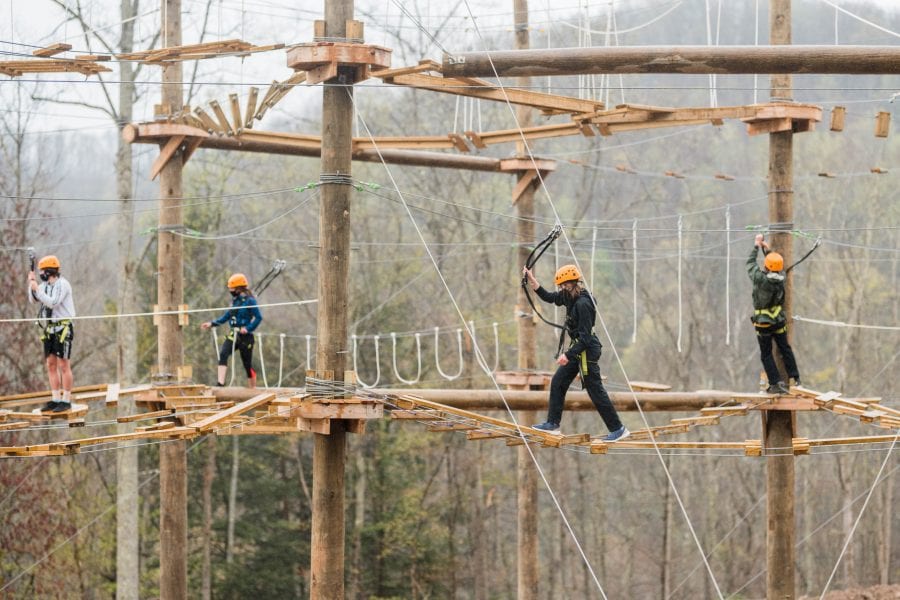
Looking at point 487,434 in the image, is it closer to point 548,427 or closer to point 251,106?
point 548,427

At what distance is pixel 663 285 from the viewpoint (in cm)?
2923

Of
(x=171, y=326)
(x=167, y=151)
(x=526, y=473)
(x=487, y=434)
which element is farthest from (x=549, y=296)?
(x=526, y=473)

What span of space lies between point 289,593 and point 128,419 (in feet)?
47.3

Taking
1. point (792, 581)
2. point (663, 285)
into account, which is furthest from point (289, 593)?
point (792, 581)

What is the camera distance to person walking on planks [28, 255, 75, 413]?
34.4 feet

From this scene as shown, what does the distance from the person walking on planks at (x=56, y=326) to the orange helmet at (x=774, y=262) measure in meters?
5.91

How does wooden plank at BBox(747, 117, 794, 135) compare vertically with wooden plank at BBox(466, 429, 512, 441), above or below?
above

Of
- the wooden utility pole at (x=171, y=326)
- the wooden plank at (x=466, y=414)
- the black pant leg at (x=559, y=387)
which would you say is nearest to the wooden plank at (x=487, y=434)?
the wooden plank at (x=466, y=414)

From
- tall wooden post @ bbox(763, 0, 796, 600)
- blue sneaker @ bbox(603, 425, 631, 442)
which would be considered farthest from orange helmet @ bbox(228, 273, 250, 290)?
tall wooden post @ bbox(763, 0, 796, 600)

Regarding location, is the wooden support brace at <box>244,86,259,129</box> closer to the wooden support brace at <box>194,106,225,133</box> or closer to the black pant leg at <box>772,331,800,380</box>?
the wooden support brace at <box>194,106,225,133</box>

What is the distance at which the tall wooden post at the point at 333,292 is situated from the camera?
881cm

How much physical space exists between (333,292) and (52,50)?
3.25m

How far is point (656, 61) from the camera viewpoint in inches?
314

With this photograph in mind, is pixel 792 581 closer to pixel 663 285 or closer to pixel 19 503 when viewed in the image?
pixel 19 503
